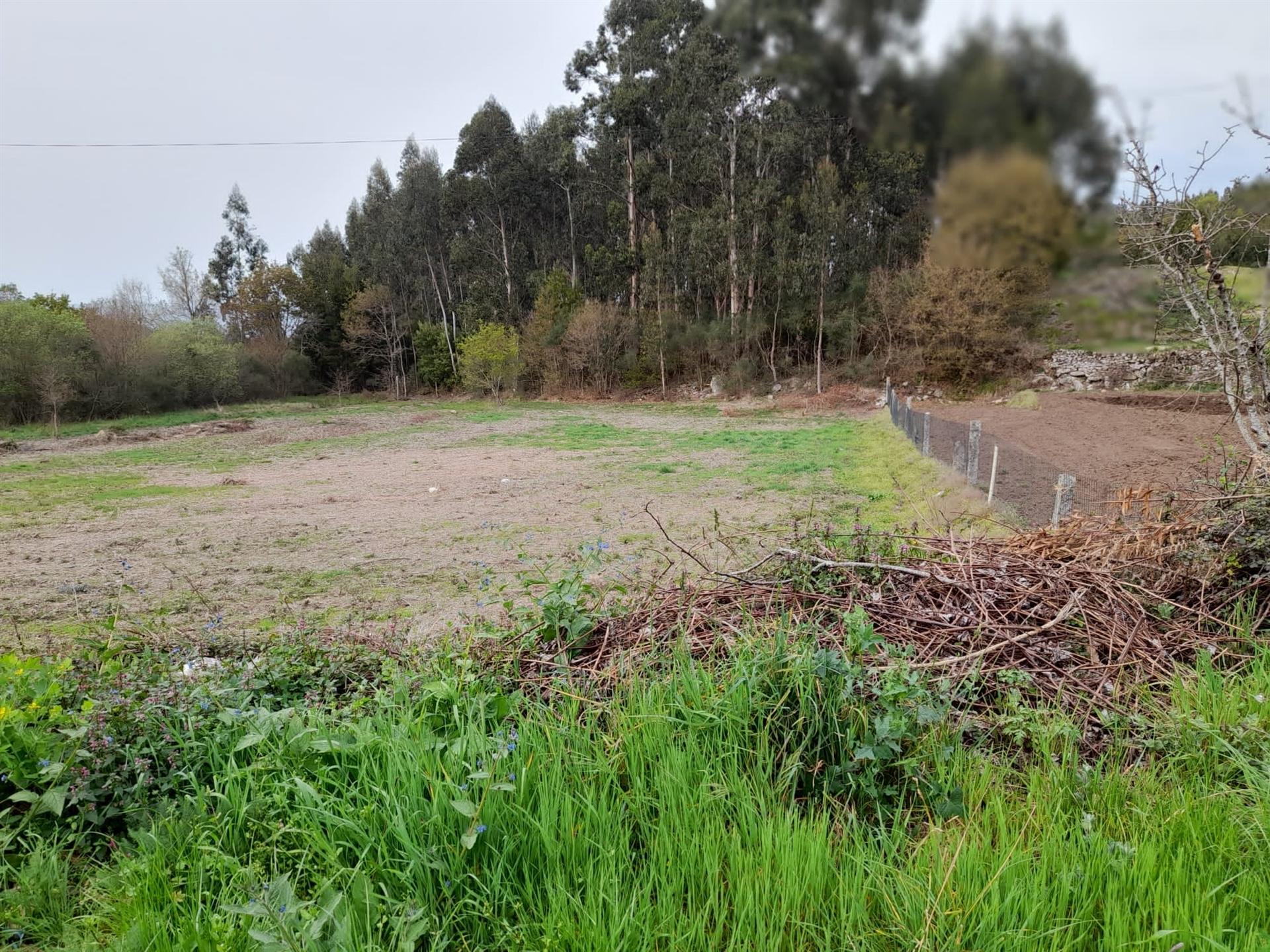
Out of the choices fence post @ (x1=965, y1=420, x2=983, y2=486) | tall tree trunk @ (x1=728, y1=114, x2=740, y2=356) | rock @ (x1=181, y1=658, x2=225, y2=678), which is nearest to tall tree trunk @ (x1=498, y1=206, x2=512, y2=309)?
tall tree trunk @ (x1=728, y1=114, x2=740, y2=356)

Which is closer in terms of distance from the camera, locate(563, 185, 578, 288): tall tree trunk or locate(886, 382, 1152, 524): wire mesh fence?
locate(886, 382, 1152, 524): wire mesh fence

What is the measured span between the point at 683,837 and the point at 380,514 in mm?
11502

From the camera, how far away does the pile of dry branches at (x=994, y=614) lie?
2.59m

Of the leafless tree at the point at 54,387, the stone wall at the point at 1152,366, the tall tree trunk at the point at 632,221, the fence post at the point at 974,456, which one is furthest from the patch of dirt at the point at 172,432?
the stone wall at the point at 1152,366

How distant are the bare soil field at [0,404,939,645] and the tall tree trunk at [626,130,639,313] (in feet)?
72.6

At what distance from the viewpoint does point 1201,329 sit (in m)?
2.54

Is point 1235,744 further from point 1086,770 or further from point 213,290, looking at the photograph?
point 213,290

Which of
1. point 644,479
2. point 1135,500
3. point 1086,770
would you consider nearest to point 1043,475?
point 644,479

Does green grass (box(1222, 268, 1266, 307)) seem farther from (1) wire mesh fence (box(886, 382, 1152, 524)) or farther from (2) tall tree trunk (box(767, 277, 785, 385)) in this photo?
(2) tall tree trunk (box(767, 277, 785, 385))

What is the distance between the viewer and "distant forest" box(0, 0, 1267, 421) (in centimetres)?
172

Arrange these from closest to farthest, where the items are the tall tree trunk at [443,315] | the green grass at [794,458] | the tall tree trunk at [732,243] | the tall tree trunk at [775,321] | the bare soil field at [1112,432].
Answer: the green grass at [794,458] → the bare soil field at [1112,432] → the tall tree trunk at [732,243] → the tall tree trunk at [775,321] → the tall tree trunk at [443,315]

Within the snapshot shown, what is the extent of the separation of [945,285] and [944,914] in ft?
8.32

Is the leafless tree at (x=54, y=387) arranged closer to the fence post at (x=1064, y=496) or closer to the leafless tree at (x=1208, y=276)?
the fence post at (x=1064, y=496)

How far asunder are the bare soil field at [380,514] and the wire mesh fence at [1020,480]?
86 cm
